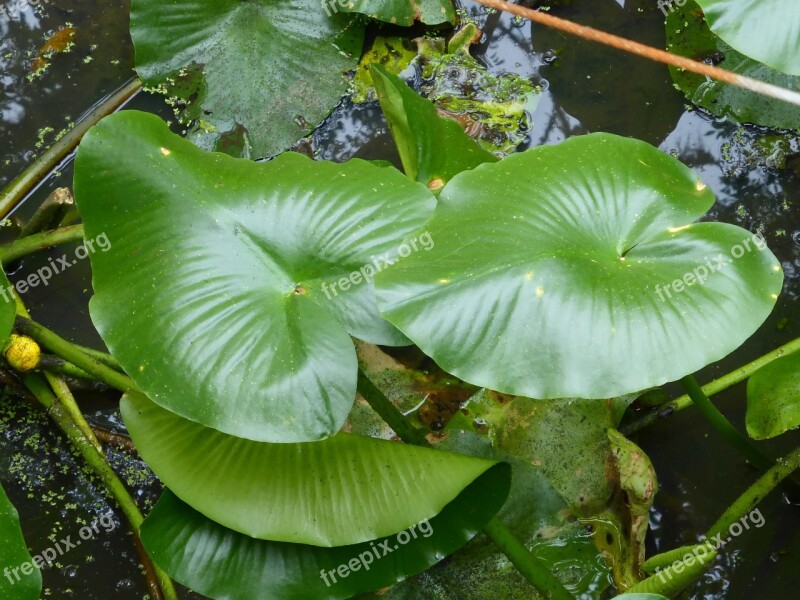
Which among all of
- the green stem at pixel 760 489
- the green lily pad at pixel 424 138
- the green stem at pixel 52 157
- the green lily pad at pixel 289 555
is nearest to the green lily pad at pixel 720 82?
the green lily pad at pixel 424 138

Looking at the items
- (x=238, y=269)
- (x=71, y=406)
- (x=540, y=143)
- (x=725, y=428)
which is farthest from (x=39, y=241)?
(x=725, y=428)

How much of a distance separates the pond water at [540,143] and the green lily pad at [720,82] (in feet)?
0.14

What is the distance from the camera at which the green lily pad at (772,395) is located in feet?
4.64

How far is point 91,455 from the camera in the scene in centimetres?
171

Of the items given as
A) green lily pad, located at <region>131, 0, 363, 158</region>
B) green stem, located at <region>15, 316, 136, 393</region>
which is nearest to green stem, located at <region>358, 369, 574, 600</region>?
green stem, located at <region>15, 316, 136, 393</region>

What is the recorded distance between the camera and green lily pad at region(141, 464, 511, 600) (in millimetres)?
1394

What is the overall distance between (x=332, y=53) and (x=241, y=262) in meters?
0.92

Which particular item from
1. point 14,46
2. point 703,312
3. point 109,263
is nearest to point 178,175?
point 109,263

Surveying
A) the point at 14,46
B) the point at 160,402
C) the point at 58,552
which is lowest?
the point at 58,552

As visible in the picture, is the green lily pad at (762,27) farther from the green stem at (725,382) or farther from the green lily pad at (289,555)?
the green lily pad at (289,555)

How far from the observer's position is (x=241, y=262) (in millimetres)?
1312

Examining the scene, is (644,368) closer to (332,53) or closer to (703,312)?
(703,312)

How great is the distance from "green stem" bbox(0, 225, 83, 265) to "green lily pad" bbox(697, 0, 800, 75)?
144cm

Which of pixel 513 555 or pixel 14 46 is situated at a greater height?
pixel 14 46
